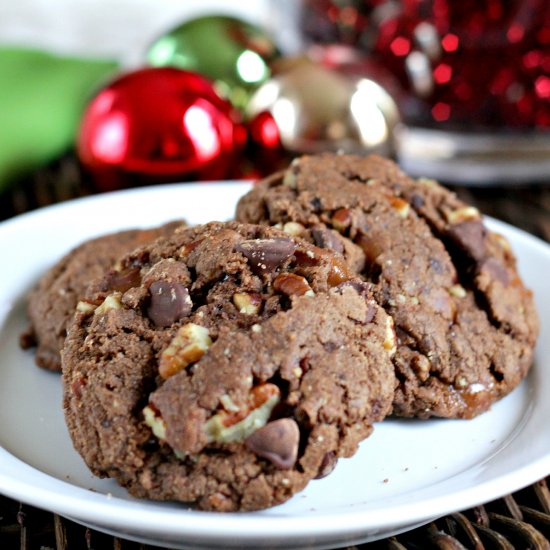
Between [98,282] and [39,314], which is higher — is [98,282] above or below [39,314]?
above

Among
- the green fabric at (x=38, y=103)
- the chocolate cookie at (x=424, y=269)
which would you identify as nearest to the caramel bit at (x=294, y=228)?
the chocolate cookie at (x=424, y=269)

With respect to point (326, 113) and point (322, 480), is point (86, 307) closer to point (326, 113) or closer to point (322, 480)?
point (322, 480)

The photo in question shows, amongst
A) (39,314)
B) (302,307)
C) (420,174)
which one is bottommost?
(420,174)

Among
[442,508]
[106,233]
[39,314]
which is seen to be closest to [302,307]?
[442,508]

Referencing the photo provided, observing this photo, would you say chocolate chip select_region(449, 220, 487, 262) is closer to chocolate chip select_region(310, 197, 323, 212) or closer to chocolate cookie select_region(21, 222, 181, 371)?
chocolate chip select_region(310, 197, 323, 212)

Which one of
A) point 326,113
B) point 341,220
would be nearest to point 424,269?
point 341,220

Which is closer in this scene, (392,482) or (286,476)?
(286,476)

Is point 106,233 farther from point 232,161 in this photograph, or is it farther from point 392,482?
point 392,482
